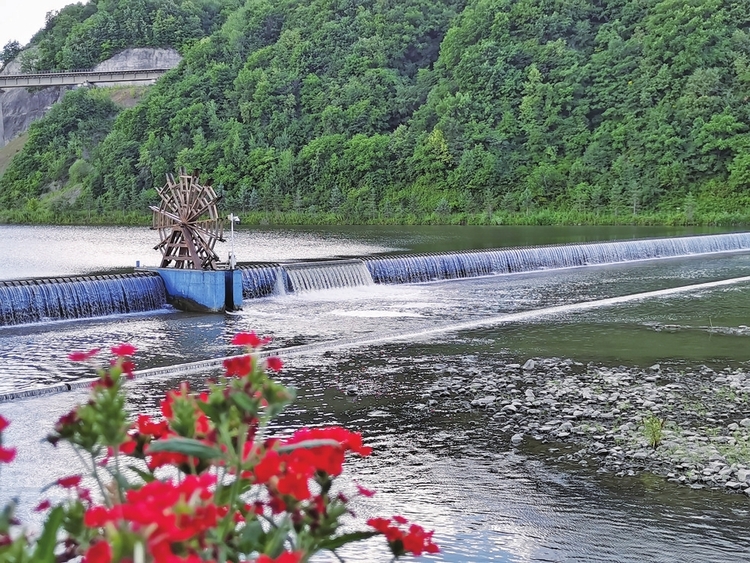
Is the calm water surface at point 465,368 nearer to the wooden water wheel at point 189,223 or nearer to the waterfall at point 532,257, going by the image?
the waterfall at point 532,257

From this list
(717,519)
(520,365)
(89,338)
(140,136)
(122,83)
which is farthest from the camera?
(122,83)

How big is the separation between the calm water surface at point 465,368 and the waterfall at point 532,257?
796mm

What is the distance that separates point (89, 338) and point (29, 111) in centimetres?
10979

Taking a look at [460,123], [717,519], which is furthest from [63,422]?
[460,123]

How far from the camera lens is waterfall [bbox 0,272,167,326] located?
18.1 m

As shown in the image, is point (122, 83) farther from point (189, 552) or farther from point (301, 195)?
point (189, 552)

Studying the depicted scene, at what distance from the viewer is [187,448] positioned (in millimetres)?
2186

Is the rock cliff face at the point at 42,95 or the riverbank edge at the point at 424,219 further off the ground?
the rock cliff face at the point at 42,95

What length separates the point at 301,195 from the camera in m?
73.9

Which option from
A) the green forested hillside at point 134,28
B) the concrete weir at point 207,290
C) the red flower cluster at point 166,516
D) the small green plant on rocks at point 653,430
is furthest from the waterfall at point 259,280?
the green forested hillside at point 134,28

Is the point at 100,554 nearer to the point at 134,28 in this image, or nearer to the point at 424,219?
the point at 424,219

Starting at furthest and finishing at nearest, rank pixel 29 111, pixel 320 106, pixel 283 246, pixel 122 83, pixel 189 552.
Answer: pixel 29 111
pixel 122 83
pixel 320 106
pixel 283 246
pixel 189 552

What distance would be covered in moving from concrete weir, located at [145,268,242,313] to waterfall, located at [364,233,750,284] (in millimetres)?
5321

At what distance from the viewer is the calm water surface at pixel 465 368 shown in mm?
6918
